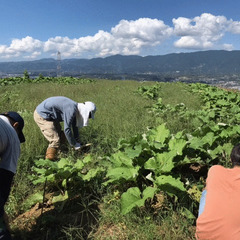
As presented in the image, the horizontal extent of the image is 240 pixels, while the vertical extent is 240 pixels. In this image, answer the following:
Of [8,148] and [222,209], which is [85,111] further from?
[222,209]

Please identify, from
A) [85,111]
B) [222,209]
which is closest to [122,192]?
[222,209]

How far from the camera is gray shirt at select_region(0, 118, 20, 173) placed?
6.47 ft

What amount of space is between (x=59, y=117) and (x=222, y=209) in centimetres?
343

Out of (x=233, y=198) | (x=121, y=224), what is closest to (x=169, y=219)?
(x=121, y=224)

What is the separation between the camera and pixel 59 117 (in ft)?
14.3

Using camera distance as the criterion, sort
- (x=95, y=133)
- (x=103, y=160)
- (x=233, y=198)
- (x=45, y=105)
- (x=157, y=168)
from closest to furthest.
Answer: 1. (x=233, y=198)
2. (x=157, y=168)
3. (x=103, y=160)
4. (x=45, y=105)
5. (x=95, y=133)

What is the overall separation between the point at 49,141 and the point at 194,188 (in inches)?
113

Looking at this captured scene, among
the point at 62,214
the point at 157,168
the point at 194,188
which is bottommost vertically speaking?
the point at 62,214

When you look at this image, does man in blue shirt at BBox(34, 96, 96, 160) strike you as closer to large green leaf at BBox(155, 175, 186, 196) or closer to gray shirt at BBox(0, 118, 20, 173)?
gray shirt at BBox(0, 118, 20, 173)

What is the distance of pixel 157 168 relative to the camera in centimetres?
263

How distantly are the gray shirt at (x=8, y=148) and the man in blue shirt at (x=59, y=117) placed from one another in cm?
184

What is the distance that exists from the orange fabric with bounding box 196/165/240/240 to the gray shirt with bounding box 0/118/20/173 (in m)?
1.81

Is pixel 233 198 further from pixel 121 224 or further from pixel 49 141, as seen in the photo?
pixel 49 141

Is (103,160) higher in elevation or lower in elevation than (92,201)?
higher
